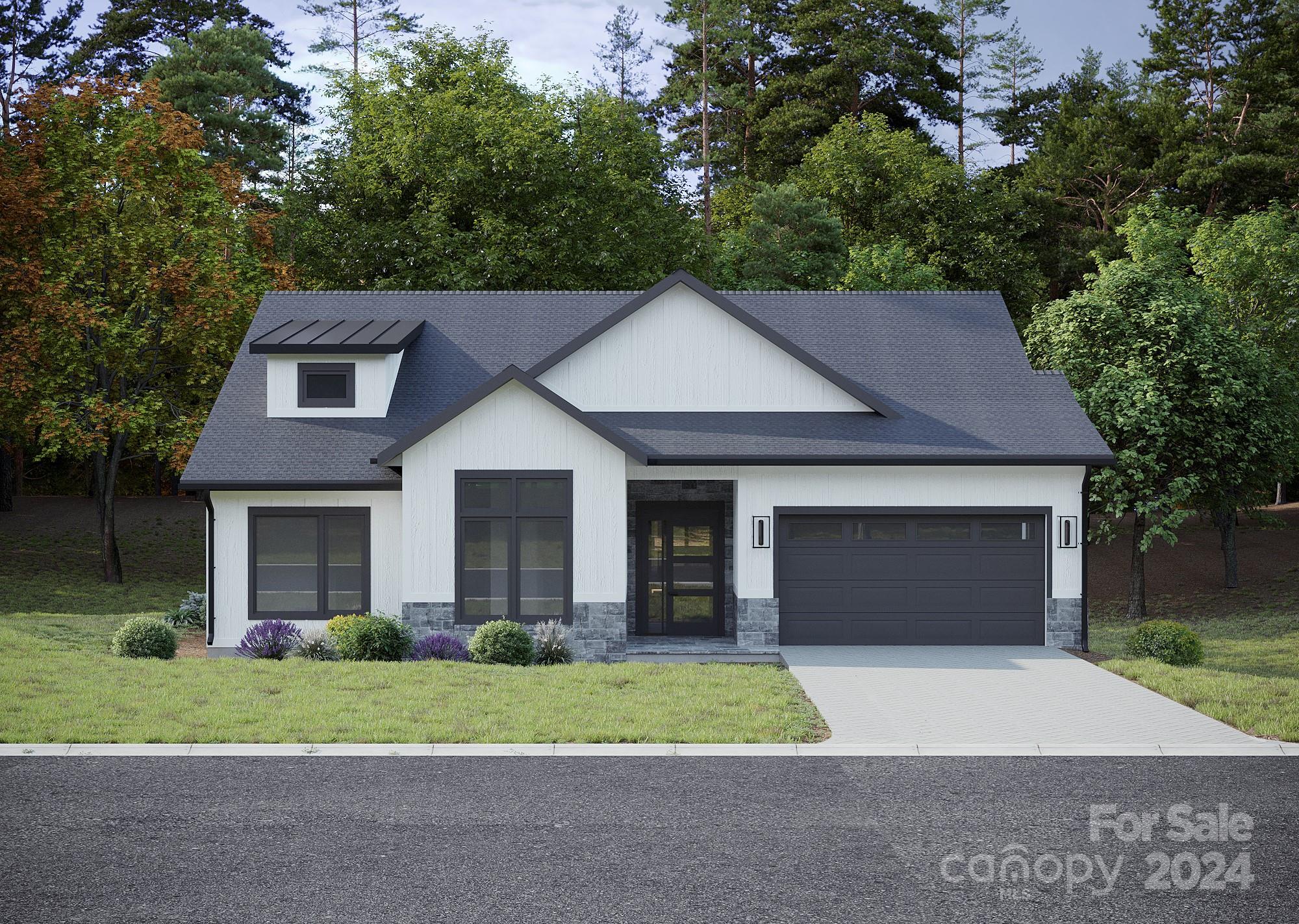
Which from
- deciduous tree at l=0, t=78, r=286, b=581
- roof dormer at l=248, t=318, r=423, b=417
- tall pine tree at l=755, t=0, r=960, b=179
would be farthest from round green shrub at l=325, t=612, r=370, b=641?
tall pine tree at l=755, t=0, r=960, b=179

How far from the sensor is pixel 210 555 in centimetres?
1803

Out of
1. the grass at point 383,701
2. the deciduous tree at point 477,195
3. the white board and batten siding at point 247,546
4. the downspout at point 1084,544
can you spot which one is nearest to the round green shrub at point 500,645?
the grass at point 383,701

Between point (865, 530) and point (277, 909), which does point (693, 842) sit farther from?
point (865, 530)

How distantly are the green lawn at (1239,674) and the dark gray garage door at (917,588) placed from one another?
1.70 m

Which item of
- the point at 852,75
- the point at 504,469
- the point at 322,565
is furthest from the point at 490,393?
the point at 852,75

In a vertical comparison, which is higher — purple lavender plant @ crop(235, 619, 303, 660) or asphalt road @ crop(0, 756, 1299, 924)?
purple lavender plant @ crop(235, 619, 303, 660)

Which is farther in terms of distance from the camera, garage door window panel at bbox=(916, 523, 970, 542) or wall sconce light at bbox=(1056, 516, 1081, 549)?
garage door window panel at bbox=(916, 523, 970, 542)

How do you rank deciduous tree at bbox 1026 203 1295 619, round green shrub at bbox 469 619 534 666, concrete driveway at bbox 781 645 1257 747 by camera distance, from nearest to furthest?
concrete driveway at bbox 781 645 1257 747 → round green shrub at bbox 469 619 534 666 → deciduous tree at bbox 1026 203 1295 619

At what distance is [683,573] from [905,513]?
3.90 m

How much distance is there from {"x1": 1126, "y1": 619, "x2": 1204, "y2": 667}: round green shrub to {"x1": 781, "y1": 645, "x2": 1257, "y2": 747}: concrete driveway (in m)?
1.12

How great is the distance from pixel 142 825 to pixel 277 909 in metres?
2.25

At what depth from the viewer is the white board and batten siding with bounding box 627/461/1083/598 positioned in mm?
18281

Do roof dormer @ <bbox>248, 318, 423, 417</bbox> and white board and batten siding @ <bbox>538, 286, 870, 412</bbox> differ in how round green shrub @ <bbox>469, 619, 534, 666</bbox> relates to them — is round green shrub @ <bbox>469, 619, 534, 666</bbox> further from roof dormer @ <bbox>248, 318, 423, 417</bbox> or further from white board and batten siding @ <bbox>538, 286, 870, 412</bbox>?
roof dormer @ <bbox>248, 318, 423, 417</bbox>

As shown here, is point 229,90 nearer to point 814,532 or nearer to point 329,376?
point 329,376
